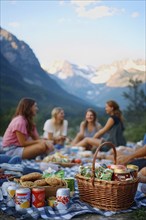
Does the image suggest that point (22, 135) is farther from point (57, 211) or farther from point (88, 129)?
point (57, 211)

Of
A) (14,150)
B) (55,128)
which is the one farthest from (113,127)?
(14,150)

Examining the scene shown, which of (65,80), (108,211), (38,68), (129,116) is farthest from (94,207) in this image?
(65,80)

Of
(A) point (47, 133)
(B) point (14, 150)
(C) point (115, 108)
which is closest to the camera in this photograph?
(B) point (14, 150)

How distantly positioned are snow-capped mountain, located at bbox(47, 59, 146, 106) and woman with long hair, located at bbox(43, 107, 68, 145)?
19.6 metres

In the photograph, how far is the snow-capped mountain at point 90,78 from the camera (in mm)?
28078

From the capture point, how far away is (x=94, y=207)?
104 inches

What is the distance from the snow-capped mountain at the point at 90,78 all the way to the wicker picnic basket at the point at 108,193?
910 inches

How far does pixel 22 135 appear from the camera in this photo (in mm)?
4695

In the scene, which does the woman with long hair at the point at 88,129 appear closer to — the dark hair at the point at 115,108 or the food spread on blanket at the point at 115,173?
the dark hair at the point at 115,108

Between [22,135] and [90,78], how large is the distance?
96.2ft

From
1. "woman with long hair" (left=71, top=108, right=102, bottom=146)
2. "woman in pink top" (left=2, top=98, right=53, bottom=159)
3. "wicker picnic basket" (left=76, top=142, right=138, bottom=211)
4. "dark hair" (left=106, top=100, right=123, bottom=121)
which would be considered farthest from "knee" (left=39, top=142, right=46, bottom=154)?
"wicker picnic basket" (left=76, top=142, right=138, bottom=211)

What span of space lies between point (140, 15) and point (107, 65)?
58.1 feet

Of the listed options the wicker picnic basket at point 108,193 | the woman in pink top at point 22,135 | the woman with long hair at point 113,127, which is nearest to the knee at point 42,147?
the woman in pink top at point 22,135

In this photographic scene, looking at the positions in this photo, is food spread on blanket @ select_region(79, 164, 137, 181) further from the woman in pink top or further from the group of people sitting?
the woman in pink top
